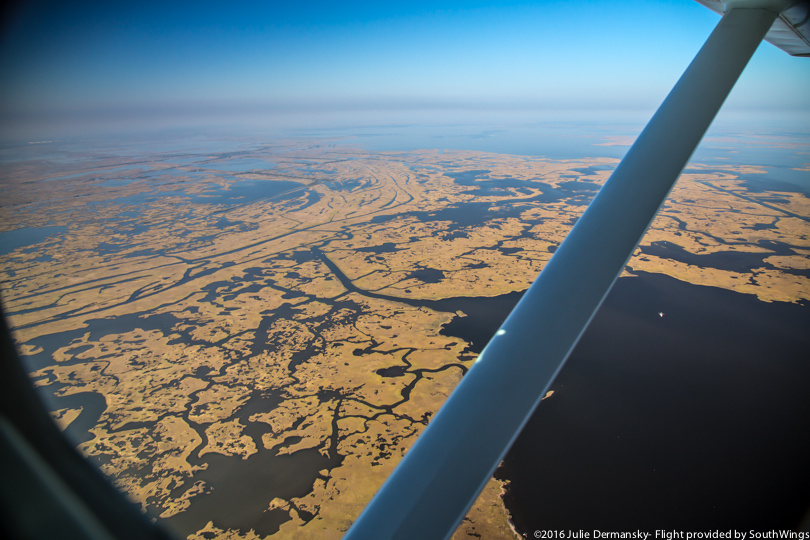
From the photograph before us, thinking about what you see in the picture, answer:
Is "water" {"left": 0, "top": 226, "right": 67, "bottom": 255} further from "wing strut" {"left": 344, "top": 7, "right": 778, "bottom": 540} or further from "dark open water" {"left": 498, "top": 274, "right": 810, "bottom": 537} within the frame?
"wing strut" {"left": 344, "top": 7, "right": 778, "bottom": 540}

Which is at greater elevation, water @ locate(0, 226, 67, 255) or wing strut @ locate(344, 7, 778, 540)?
wing strut @ locate(344, 7, 778, 540)

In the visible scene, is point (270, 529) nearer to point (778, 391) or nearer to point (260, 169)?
point (778, 391)

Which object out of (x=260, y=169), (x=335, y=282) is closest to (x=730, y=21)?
(x=335, y=282)

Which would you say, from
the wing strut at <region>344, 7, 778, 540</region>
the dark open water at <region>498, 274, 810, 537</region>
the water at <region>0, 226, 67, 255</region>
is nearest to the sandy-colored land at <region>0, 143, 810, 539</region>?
the wing strut at <region>344, 7, 778, 540</region>

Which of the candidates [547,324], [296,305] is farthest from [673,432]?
[296,305]

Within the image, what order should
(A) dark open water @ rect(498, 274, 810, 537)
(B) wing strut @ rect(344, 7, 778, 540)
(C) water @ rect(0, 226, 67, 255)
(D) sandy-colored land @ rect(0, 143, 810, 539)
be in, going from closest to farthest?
(B) wing strut @ rect(344, 7, 778, 540), (A) dark open water @ rect(498, 274, 810, 537), (D) sandy-colored land @ rect(0, 143, 810, 539), (C) water @ rect(0, 226, 67, 255)

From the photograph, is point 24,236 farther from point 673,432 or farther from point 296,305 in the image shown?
point 673,432
